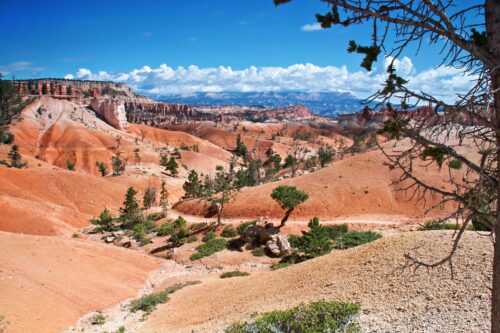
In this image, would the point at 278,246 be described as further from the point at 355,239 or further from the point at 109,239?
the point at 109,239

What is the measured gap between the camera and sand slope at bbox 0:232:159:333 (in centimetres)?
1534

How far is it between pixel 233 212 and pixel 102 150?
62.0 metres

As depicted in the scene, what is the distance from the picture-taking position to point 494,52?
4.41 m

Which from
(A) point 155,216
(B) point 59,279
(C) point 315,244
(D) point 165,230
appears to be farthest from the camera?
(A) point 155,216

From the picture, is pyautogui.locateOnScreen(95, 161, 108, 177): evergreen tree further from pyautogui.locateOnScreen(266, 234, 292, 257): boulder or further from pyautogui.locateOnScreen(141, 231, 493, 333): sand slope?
pyautogui.locateOnScreen(141, 231, 493, 333): sand slope

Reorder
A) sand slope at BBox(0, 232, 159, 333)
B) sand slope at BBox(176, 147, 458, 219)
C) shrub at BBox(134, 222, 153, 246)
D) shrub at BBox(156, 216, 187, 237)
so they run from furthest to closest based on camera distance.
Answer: sand slope at BBox(176, 147, 458, 219) < shrub at BBox(156, 216, 187, 237) < shrub at BBox(134, 222, 153, 246) < sand slope at BBox(0, 232, 159, 333)

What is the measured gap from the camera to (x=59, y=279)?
1938 cm

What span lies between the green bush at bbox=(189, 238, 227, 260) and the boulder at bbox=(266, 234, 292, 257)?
433cm

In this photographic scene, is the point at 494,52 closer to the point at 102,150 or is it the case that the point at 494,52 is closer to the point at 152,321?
the point at 152,321

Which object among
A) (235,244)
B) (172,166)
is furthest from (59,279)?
(172,166)

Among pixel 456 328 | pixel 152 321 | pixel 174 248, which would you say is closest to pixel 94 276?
pixel 152 321

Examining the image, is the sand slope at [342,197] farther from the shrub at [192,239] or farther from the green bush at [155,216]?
the shrub at [192,239]

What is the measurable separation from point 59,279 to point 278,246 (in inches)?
579

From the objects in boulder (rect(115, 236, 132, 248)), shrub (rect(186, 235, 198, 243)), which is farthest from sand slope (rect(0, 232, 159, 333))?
boulder (rect(115, 236, 132, 248))
